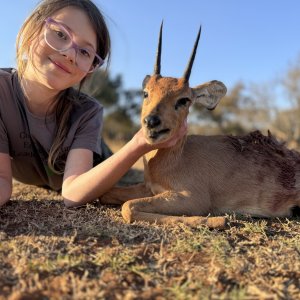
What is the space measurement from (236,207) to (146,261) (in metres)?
2.17

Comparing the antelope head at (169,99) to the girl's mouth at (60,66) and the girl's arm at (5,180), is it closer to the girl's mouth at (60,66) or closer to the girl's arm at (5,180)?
the girl's mouth at (60,66)

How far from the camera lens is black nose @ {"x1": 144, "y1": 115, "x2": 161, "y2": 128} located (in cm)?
394

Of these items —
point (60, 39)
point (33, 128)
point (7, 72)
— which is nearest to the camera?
point (60, 39)

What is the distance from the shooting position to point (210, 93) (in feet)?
16.6

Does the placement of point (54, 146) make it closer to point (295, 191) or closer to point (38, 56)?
point (38, 56)

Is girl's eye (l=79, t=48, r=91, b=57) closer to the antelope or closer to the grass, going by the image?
the antelope

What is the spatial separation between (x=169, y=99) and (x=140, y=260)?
198 centimetres

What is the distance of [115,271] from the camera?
271cm

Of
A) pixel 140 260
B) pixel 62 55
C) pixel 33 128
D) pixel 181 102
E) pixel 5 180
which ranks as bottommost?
pixel 5 180

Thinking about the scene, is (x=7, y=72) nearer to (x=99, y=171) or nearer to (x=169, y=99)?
(x=99, y=171)

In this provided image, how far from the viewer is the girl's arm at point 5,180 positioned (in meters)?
4.35

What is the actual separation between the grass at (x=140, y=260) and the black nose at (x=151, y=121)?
96 cm

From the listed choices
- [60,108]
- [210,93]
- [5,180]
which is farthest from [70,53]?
[210,93]

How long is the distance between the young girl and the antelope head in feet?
0.65
